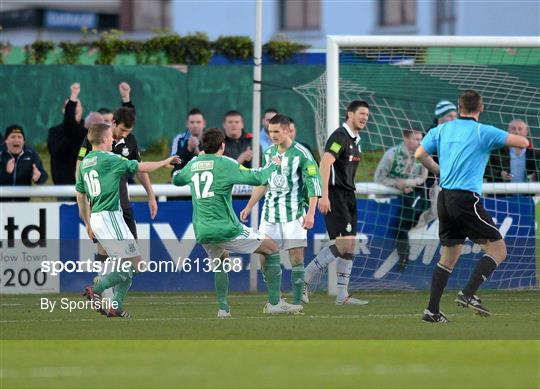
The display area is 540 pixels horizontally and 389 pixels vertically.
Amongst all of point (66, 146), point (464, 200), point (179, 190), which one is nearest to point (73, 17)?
point (66, 146)

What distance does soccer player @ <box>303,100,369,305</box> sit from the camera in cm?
1329

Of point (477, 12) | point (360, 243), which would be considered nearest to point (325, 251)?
point (360, 243)

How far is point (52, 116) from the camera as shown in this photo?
21.2 metres

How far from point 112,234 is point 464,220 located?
9.80 feet

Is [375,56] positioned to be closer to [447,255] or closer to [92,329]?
[447,255]

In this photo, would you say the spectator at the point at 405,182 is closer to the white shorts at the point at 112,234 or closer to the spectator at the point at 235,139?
the spectator at the point at 235,139

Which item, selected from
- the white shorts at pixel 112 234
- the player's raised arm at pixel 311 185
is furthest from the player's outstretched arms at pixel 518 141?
the white shorts at pixel 112 234

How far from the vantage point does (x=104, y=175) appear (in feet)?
38.7

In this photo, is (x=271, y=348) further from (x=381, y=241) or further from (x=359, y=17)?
(x=359, y=17)

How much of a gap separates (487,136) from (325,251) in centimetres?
294

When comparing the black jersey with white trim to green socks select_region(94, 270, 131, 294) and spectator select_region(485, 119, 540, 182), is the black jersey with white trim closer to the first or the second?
green socks select_region(94, 270, 131, 294)

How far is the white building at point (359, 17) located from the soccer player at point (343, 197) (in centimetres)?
1927

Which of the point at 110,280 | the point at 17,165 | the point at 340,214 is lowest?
the point at 110,280

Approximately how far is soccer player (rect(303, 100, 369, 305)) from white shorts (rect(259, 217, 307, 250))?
61 cm
